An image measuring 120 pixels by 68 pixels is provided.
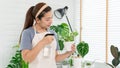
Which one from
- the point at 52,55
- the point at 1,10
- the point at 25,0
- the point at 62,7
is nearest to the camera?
the point at 52,55

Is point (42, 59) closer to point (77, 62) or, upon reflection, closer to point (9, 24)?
point (77, 62)

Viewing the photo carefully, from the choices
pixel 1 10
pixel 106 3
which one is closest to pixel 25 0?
pixel 1 10

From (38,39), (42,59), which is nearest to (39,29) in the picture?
(38,39)

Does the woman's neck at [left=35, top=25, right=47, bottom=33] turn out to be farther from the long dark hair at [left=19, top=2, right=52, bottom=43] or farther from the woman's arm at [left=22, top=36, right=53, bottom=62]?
the woman's arm at [left=22, top=36, right=53, bottom=62]

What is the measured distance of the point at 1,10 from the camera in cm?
306

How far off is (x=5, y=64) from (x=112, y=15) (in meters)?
→ 1.67

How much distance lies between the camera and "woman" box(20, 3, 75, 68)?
1.75 meters

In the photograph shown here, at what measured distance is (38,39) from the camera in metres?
1.90

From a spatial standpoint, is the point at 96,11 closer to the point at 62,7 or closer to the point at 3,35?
the point at 62,7

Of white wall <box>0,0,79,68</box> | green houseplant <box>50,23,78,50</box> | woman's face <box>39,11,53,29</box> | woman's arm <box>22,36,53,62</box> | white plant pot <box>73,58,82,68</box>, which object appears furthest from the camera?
white wall <box>0,0,79,68</box>

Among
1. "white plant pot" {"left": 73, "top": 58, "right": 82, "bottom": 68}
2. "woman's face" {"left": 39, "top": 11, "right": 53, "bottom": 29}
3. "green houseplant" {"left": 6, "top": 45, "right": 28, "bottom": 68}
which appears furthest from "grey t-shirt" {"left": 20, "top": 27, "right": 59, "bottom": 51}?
"green houseplant" {"left": 6, "top": 45, "right": 28, "bottom": 68}

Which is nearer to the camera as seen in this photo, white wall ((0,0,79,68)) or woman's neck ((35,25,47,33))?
woman's neck ((35,25,47,33))

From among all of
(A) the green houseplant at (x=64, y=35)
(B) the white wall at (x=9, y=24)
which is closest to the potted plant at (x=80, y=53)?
(A) the green houseplant at (x=64, y=35)

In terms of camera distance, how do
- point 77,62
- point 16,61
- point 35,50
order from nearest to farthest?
point 35,50
point 77,62
point 16,61
